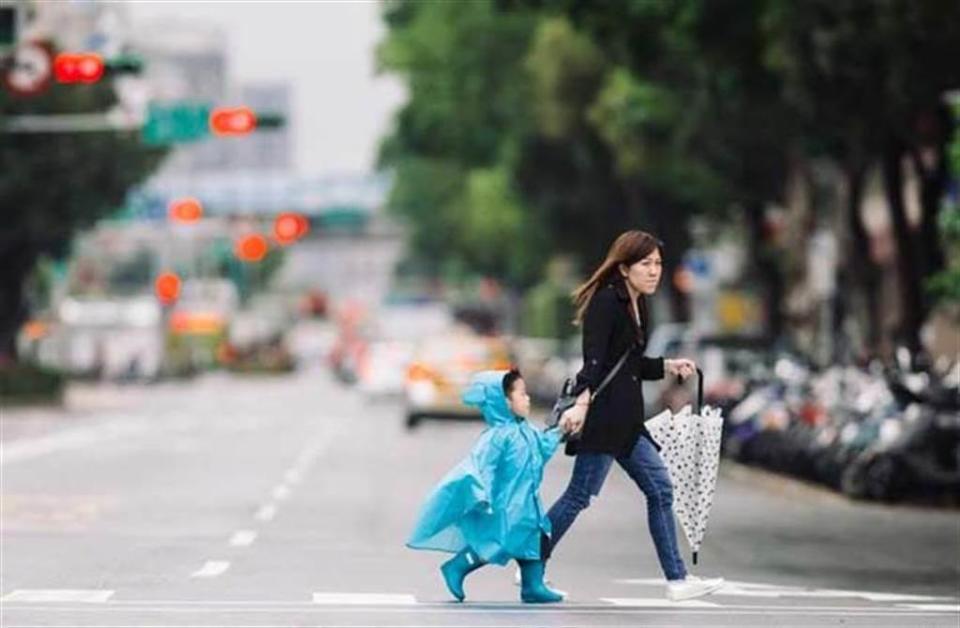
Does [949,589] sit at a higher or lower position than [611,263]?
lower

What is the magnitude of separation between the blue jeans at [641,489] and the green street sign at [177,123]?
40.6 meters

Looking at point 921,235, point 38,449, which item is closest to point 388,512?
point 38,449

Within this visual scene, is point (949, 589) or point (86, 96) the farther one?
point (86, 96)

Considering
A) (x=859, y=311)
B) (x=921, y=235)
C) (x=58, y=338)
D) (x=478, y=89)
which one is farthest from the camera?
(x=58, y=338)

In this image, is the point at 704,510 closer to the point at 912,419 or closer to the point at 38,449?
the point at 912,419

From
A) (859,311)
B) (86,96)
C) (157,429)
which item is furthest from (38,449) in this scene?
(86,96)

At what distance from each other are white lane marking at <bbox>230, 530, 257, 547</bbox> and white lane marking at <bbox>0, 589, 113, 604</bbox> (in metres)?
4.34

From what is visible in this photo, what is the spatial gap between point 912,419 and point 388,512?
4.71 meters

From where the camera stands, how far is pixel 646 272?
15.3 m

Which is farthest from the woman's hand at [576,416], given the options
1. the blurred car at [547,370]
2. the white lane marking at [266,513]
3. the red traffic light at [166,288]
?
the red traffic light at [166,288]

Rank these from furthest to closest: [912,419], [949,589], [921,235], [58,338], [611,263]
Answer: [58,338]
[921,235]
[912,419]
[949,589]
[611,263]

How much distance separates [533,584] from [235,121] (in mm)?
36558

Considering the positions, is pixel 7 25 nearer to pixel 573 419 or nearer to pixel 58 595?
Result: pixel 58 595

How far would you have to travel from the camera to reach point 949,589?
18.1 meters
